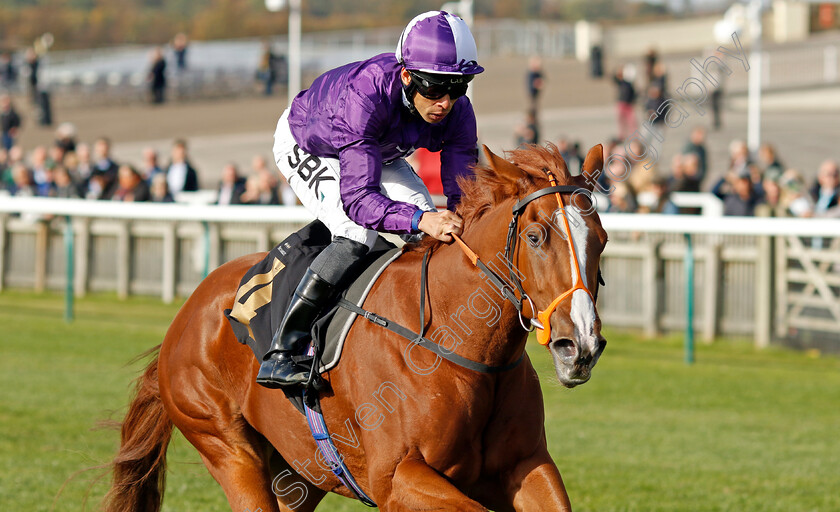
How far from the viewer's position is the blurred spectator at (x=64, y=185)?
1412 cm

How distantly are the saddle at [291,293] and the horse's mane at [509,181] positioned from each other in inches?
16.8

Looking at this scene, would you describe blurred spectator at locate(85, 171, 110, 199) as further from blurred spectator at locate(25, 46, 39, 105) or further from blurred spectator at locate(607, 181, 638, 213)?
blurred spectator at locate(25, 46, 39, 105)

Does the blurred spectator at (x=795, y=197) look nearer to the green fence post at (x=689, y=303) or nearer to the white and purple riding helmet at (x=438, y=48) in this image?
the green fence post at (x=689, y=303)

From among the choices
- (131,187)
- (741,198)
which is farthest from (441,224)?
(131,187)

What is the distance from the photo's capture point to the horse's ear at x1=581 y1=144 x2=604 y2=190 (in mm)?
3537

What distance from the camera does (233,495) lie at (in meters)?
4.46

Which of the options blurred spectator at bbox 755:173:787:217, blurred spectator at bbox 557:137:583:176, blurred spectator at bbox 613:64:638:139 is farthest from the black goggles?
blurred spectator at bbox 613:64:638:139

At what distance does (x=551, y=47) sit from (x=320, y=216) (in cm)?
3525

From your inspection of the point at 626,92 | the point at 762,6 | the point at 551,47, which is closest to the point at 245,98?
the point at 551,47

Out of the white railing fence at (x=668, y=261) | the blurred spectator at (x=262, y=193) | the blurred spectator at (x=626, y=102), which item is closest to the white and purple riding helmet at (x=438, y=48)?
the white railing fence at (x=668, y=261)

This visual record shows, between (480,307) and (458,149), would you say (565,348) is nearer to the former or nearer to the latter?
(480,307)

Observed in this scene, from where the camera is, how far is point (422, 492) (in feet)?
11.1

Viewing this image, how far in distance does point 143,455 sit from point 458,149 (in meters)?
2.04

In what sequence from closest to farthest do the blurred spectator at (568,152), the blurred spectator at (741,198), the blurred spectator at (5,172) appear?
the blurred spectator at (741,198) < the blurred spectator at (568,152) < the blurred spectator at (5,172)
